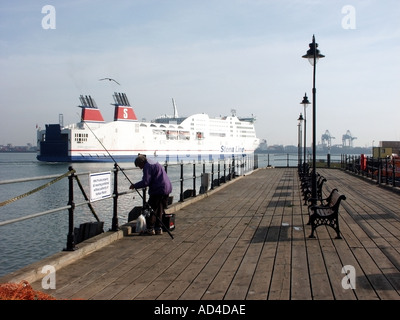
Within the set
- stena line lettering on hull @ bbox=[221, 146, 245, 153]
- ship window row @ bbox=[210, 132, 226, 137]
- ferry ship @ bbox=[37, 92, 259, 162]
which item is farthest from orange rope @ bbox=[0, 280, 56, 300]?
stena line lettering on hull @ bbox=[221, 146, 245, 153]

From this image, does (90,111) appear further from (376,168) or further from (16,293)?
(16,293)

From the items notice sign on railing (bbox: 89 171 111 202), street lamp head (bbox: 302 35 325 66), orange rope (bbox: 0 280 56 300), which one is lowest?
orange rope (bbox: 0 280 56 300)

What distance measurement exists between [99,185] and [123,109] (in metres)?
80.6

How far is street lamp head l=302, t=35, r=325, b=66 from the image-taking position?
998cm

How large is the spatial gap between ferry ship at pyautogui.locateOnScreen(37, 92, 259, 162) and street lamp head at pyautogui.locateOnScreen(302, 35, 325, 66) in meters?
62.8

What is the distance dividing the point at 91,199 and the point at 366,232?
4302mm

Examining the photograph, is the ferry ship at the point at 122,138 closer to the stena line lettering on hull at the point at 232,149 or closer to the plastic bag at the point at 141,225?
the stena line lettering on hull at the point at 232,149

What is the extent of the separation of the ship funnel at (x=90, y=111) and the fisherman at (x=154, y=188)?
2974 inches

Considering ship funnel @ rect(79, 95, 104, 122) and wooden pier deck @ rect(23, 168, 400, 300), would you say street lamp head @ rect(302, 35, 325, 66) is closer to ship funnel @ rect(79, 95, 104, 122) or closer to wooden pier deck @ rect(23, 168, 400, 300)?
wooden pier deck @ rect(23, 168, 400, 300)

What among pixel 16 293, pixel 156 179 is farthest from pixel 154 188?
pixel 16 293

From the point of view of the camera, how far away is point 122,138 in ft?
268

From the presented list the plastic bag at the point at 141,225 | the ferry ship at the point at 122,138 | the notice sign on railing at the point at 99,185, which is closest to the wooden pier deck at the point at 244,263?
Result: the plastic bag at the point at 141,225
